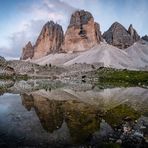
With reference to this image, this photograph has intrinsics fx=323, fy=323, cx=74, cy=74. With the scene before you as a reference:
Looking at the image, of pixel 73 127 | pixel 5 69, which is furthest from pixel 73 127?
pixel 5 69

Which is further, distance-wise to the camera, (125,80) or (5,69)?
(5,69)

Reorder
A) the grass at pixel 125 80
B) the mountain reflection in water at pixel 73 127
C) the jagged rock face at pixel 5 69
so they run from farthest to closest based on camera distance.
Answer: the jagged rock face at pixel 5 69 < the grass at pixel 125 80 < the mountain reflection in water at pixel 73 127

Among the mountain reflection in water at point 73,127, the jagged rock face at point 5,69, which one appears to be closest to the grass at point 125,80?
the jagged rock face at point 5,69

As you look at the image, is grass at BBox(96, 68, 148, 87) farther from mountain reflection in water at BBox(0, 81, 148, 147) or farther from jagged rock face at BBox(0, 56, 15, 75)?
mountain reflection in water at BBox(0, 81, 148, 147)

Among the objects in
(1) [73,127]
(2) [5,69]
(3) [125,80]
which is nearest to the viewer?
(1) [73,127]

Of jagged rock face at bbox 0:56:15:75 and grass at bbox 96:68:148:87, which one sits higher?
jagged rock face at bbox 0:56:15:75

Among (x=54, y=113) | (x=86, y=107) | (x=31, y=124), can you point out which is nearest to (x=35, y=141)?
(x=31, y=124)

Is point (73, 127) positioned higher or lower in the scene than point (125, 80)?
lower

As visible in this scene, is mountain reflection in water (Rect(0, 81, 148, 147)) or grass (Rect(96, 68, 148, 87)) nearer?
mountain reflection in water (Rect(0, 81, 148, 147))

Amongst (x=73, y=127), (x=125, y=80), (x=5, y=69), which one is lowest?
(x=73, y=127)

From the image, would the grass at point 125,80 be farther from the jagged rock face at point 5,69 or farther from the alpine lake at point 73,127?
the alpine lake at point 73,127

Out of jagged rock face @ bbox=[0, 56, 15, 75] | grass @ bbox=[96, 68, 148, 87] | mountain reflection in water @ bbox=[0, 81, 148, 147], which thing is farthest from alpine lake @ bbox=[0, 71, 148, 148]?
jagged rock face @ bbox=[0, 56, 15, 75]

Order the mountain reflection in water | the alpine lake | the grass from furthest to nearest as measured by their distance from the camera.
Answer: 1. the grass
2. the mountain reflection in water
3. the alpine lake

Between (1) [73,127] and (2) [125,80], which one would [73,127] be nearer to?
(1) [73,127]
